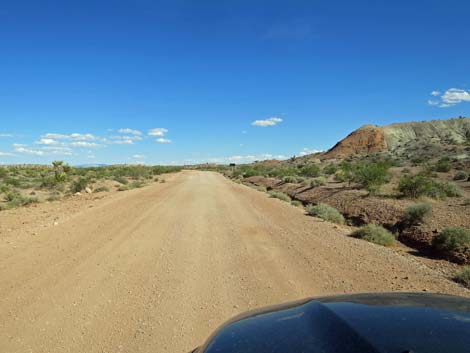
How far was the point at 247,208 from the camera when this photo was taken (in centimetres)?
1515

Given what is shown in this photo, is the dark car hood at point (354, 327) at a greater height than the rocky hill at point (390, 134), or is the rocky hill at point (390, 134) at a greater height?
the rocky hill at point (390, 134)

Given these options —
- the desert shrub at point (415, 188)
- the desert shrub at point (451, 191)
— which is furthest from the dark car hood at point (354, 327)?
the desert shrub at point (451, 191)

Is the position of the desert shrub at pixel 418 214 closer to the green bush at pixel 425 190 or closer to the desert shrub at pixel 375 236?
the desert shrub at pixel 375 236

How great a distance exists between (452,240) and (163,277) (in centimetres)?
789

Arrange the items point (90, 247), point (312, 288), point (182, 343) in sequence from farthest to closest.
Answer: point (90, 247)
point (312, 288)
point (182, 343)

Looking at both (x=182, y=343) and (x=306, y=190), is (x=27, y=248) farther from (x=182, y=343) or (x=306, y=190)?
(x=306, y=190)

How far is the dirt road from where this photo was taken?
14.3 ft

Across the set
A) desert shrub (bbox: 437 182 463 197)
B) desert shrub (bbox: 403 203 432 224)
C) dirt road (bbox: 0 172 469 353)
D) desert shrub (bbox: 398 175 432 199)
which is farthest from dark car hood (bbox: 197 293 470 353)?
desert shrub (bbox: 437 182 463 197)

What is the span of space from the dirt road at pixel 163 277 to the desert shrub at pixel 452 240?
1757 millimetres

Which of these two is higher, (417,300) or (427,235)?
(417,300)

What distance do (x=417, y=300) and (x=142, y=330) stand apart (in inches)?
137

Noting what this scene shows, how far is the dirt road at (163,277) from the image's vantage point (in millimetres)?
4363

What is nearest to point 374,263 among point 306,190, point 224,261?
point 224,261

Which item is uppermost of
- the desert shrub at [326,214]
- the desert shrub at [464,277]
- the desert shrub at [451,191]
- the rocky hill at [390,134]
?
the rocky hill at [390,134]
